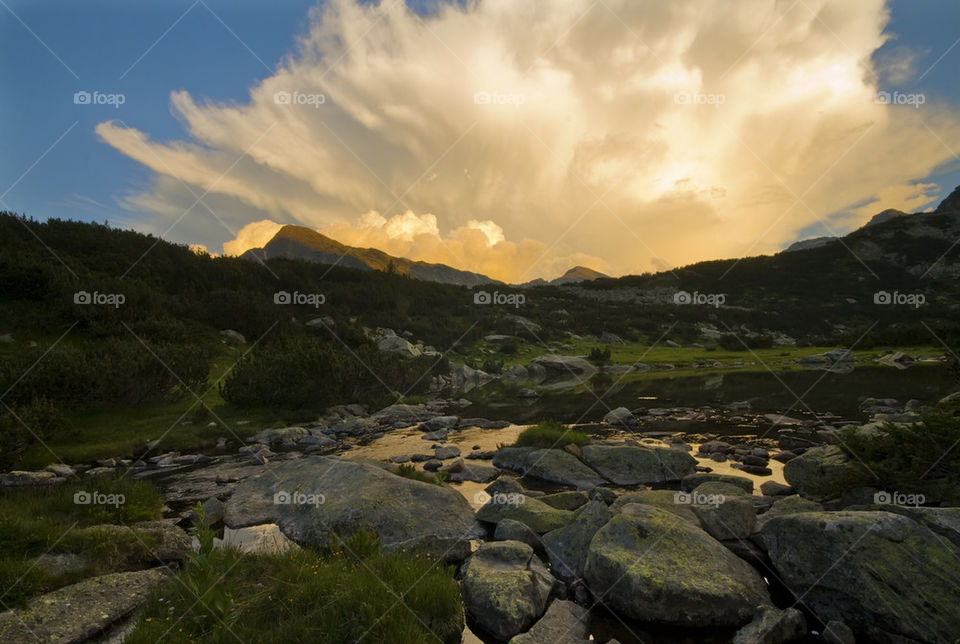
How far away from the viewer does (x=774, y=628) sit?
6109mm

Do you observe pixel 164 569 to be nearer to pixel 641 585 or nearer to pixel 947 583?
pixel 641 585

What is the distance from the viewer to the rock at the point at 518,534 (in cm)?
918

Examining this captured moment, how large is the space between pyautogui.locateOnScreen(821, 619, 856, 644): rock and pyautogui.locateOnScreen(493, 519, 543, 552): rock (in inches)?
181

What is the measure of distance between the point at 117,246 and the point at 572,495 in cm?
4647

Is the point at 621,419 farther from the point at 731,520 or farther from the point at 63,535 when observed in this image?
the point at 63,535

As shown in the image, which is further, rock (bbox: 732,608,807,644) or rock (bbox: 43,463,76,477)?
rock (bbox: 43,463,76,477)

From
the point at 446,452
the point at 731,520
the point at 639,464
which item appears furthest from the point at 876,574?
the point at 446,452

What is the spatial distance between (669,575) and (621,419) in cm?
1789

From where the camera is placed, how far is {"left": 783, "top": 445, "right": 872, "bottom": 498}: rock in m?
10.5

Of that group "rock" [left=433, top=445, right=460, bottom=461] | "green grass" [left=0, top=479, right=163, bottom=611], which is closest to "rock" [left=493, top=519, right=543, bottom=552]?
"green grass" [left=0, top=479, right=163, bottom=611]

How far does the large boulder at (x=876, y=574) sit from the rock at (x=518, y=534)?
416 cm

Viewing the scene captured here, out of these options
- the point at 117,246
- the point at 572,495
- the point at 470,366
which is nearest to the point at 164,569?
the point at 572,495

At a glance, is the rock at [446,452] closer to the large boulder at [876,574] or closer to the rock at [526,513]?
the rock at [526,513]

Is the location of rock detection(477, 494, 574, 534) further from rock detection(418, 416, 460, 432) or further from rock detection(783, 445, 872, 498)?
rock detection(418, 416, 460, 432)
